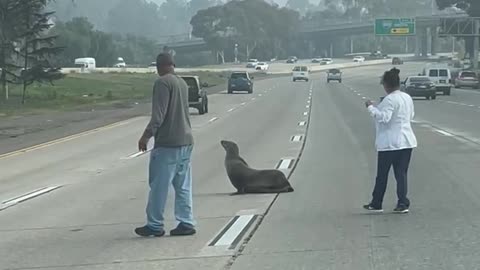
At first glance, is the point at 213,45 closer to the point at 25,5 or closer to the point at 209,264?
the point at 25,5

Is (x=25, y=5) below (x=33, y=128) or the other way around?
the other way around

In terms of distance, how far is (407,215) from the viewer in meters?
12.0

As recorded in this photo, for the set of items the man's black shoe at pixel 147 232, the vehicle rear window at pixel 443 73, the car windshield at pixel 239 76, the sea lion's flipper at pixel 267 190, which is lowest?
the car windshield at pixel 239 76

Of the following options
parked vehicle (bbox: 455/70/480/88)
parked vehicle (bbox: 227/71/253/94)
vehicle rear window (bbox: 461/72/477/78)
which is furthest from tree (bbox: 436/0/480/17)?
parked vehicle (bbox: 227/71/253/94)

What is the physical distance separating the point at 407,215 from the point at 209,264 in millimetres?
3777

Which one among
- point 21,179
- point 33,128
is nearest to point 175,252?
point 21,179

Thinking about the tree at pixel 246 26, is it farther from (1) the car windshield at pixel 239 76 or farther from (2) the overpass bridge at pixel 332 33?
(1) the car windshield at pixel 239 76

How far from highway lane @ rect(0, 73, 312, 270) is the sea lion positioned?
24 centimetres

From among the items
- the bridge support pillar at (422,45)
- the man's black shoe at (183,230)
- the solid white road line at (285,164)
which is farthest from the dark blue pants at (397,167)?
the bridge support pillar at (422,45)

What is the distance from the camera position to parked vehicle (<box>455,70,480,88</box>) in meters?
82.2

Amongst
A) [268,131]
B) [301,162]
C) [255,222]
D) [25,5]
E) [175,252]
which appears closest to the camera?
[175,252]

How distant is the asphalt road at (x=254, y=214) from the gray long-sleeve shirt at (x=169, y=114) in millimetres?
1144

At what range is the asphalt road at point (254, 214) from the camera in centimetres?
946

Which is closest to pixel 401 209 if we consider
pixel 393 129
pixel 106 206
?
pixel 393 129
